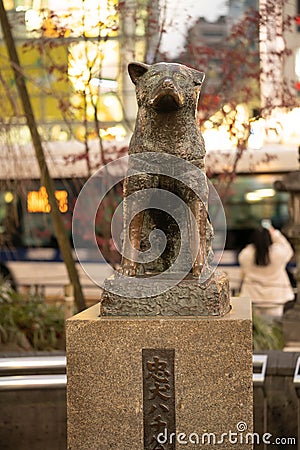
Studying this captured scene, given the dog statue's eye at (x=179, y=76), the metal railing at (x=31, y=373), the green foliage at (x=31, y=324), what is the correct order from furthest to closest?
the green foliage at (x=31, y=324) → the metal railing at (x=31, y=373) → the dog statue's eye at (x=179, y=76)

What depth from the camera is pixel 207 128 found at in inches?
380

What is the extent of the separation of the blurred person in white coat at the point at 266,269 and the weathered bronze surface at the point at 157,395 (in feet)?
25.3

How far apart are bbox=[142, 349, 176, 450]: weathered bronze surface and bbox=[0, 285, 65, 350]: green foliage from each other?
4.59 m

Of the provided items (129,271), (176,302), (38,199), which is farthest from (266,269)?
(176,302)

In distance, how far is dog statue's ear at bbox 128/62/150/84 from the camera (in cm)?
461

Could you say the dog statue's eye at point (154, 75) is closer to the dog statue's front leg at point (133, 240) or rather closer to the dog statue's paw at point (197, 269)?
the dog statue's front leg at point (133, 240)

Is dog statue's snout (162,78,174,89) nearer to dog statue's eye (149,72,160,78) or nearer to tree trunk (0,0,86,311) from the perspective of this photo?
dog statue's eye (149,72,160,78)

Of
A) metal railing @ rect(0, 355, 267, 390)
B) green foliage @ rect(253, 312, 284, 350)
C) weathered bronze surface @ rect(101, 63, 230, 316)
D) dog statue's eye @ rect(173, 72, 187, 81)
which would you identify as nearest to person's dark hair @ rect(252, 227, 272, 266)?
green foliage @ rect(253, 312, 284, 350)

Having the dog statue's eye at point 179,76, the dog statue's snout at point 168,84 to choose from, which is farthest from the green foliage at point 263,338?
the dog statue's snout at point 168,84

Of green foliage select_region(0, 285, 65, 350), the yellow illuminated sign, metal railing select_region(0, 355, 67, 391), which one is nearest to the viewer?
metal railing select_region(0, 355, 67, 391)

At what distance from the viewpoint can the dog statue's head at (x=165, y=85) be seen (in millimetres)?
4387

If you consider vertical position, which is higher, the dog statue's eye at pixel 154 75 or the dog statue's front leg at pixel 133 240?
the dog statue's eye at pixel 154 75

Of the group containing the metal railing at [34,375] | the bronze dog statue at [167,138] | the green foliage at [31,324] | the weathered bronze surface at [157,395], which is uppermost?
the bronze dog statue at [167,138]

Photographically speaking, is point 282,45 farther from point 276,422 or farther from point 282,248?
point 276,422
